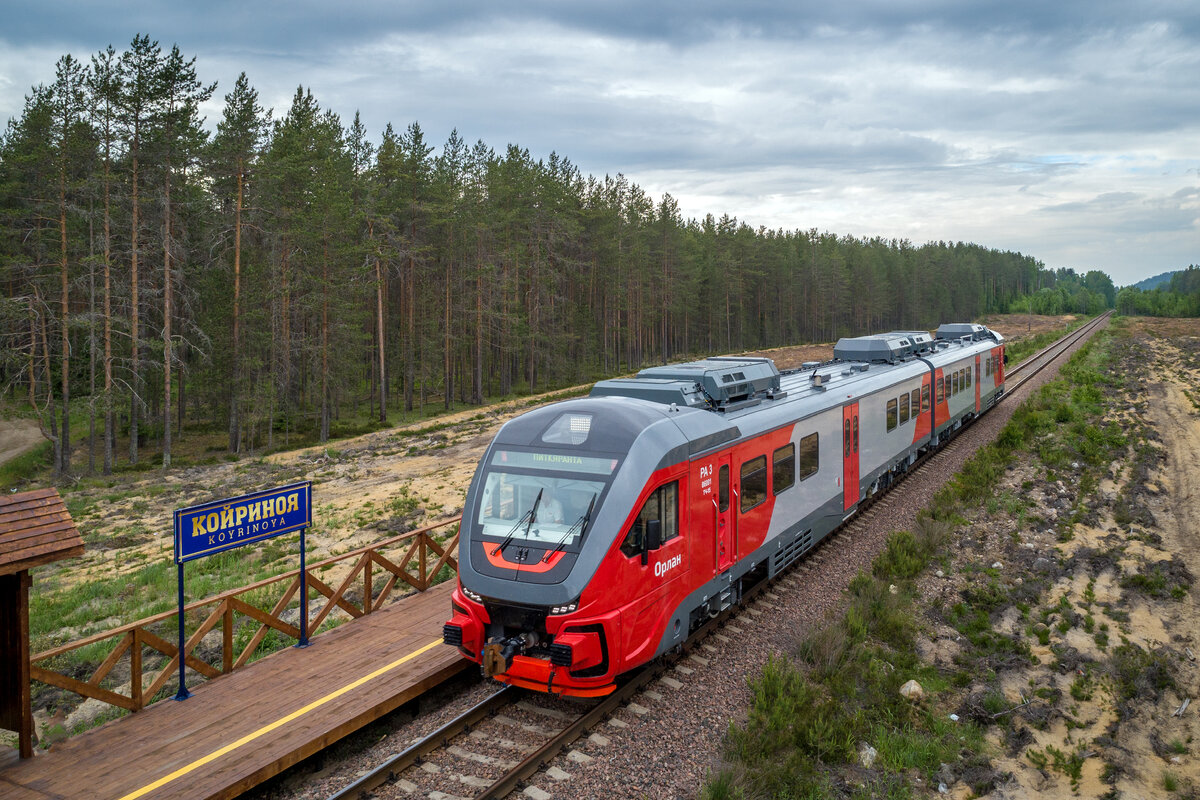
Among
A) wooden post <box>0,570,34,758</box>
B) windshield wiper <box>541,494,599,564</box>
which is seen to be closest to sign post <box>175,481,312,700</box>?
wooden post <box>0,570,34,758</box>

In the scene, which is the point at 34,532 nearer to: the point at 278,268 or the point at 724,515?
the point at 724,515

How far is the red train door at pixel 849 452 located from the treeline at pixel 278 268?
28192 mm

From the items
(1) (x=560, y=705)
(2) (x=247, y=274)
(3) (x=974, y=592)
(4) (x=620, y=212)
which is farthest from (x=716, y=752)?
(4) (x=620, y=212)

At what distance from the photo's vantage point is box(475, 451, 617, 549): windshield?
8062 mm

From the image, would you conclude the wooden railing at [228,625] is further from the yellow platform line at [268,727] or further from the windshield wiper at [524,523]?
the windshield wiper at [524,523]

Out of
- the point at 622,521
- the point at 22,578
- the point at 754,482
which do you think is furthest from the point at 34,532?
the point at 754,482

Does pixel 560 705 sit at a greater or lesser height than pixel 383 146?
lesser

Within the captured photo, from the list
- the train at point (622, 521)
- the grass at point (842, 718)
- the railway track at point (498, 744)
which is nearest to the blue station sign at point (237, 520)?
the train at point (622, 521)

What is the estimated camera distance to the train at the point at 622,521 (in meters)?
7.72

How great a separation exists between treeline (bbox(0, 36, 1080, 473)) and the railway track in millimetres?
29060

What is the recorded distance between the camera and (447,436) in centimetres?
3578

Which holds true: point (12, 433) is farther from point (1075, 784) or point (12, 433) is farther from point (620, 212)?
point (1075, 784)

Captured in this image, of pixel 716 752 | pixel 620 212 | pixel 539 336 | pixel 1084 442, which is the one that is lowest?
pixel 716 752

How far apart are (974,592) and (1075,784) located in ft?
16.6
